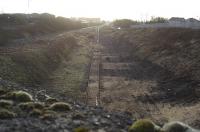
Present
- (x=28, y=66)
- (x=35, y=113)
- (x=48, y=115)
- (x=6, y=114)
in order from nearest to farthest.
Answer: (x=6, y=114)
(x=48, y=115)
(x=35, y=113)
(x=28, y=66)

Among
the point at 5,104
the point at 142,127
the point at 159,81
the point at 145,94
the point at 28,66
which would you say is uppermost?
the point at 5,104

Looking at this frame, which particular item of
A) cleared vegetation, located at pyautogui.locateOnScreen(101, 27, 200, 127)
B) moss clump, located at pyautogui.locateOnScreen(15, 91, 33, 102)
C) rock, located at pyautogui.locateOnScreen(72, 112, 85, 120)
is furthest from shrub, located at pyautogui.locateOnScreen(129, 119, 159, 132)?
cleared vegetation, located at pyautogui.locateOnScreen(101, 27, 200, 127)

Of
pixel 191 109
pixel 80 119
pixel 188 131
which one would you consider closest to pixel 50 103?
pixel 80 119

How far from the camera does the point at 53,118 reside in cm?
1702

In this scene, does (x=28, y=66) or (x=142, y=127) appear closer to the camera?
(x=142, y=127)

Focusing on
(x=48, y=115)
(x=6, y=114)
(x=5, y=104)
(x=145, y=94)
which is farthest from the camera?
(x=145, y=94)

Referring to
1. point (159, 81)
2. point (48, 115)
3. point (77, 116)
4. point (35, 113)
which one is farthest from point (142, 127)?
point (159, 81)

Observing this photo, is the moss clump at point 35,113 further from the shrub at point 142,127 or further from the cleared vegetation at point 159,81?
the cleared vegetation at point 159,81

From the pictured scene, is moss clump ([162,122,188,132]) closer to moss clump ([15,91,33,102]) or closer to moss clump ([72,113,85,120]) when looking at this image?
moss clump ([72,113,85,120])

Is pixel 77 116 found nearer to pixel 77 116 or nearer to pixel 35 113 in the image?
pixel 77 116

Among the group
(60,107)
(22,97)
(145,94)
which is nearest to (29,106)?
(60,107)

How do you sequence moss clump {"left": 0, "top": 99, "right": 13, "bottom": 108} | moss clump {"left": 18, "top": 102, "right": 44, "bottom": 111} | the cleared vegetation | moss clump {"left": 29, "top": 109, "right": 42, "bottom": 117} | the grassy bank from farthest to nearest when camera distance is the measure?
the grassy bank → the cleared vegetation → moss clump {"left": 18, "top": 102, "right": 44, "bottom": 111} → moss clump {"left": 0, "top": 99, "right": 13, "bottom": 108} → moss clump {"left": 29, "top": 109, "right": 42, "bottom": 117}

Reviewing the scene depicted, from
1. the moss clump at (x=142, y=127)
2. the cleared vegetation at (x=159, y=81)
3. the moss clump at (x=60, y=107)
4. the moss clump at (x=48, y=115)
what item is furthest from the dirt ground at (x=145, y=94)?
the moss clump at (x=48, y=115)

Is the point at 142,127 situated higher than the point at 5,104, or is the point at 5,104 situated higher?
the point at 5,104
